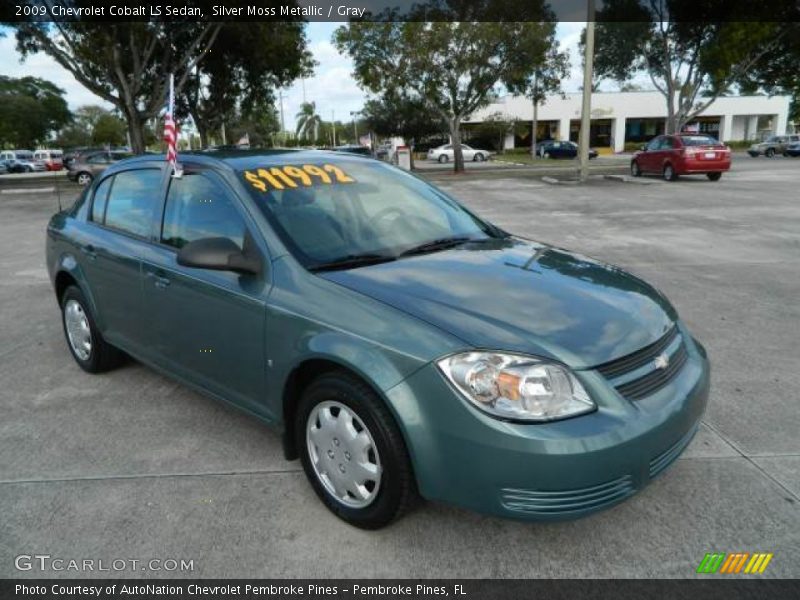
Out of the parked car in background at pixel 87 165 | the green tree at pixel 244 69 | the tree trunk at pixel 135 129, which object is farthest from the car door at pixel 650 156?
the parked car in background at pixel 87 165

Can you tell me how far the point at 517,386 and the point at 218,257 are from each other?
1.44 meters

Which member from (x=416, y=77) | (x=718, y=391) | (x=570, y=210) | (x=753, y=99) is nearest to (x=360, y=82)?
(x=416, y=77)

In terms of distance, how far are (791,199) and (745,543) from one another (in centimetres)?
1451

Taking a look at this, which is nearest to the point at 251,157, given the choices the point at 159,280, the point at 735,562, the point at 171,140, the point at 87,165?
the point at 171,140

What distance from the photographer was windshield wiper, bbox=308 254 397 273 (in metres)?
2.84

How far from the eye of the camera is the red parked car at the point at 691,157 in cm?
2006

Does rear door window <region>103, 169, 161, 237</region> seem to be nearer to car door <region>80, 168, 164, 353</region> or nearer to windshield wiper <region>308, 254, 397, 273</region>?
car door <region>80, 168, 164, 353</region>

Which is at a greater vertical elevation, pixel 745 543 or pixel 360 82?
pixel 360 82

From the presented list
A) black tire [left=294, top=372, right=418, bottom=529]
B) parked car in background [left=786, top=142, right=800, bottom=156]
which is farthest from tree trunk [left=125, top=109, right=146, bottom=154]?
parked car in background [left=786, top=142, right=800, bottom=156]

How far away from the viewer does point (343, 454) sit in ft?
8.57

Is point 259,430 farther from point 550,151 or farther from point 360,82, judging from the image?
point 550,151

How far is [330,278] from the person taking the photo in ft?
8.98

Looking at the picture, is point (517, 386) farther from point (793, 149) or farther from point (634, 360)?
point (793, 149)

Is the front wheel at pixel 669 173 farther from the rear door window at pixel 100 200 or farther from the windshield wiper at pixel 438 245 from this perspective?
the rear door window at pixel 100 200
